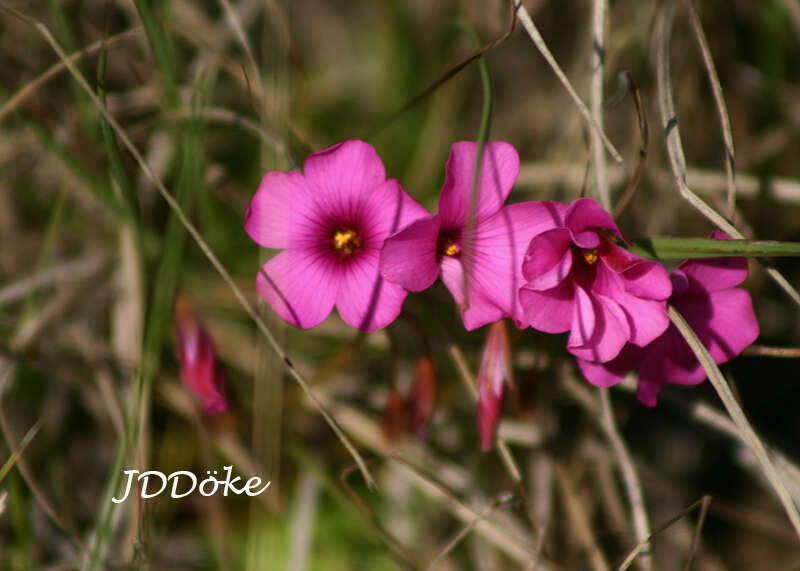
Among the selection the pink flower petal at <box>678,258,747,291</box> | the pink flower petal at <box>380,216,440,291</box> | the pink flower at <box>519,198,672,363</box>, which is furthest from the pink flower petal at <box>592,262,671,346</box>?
the pink flower petal at <box>380,216,440,291</box>

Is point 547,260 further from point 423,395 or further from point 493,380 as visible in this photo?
point 423,395

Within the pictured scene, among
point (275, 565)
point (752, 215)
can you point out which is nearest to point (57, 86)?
point (275, 565)

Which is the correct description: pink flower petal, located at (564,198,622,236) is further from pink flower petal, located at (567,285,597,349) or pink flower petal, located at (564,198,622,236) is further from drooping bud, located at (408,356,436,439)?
drooping bud, located at (408,356,436,439)

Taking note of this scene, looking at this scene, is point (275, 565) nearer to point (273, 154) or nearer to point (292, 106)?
point (273, 154)

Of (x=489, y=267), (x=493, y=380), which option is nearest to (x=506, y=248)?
(x=489, y=267)

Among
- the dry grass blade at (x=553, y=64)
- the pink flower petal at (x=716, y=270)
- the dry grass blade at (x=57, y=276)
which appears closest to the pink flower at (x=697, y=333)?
the pink flower petal at (x=716, y=270)

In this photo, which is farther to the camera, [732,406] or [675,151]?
[675,151]

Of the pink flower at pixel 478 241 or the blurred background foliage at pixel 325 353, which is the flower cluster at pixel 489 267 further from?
the blurred background foliage at pixel 325 353
